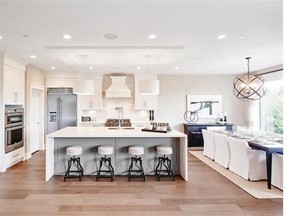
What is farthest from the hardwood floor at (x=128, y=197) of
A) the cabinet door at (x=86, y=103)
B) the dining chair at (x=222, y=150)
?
the cabinet door at (x=86, y=103)

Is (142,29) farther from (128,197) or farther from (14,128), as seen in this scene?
(14,128)

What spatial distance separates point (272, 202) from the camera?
136 inches

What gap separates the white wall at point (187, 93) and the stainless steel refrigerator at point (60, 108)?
3131mm

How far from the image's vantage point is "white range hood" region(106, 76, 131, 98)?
25.3 feet

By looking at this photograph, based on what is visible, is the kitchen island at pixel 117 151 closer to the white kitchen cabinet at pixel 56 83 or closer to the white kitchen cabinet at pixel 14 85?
the white kitchen cabinet at pixel 14 85

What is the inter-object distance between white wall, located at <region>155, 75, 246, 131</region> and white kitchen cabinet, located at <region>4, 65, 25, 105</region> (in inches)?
181

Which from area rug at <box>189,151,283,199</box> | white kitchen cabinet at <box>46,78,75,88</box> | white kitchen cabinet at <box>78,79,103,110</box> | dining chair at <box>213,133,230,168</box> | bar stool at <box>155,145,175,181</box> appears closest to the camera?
area rug at <box>189,151,283,199</box>

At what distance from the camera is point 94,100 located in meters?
7.87

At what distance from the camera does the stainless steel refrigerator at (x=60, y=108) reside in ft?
25.4

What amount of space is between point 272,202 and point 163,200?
175 centimetres

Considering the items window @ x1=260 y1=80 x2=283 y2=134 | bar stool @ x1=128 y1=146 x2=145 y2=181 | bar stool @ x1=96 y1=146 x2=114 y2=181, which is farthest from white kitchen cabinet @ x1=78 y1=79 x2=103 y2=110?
window @ x1=260 y1=80 x2=283 y2=134

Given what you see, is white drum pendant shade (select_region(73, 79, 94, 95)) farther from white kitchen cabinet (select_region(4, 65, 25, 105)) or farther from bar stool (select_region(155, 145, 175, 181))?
bar stool (select_region(155, 145, 175, 181))

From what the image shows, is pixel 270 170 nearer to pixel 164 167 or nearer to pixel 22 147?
pixel 164 167

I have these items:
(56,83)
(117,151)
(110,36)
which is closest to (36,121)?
(56,83)
